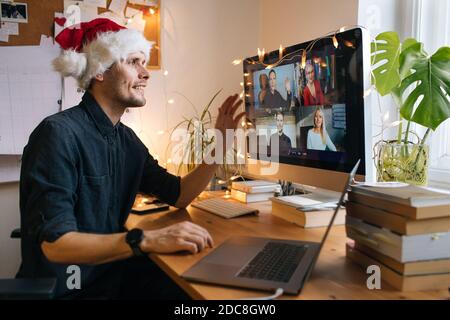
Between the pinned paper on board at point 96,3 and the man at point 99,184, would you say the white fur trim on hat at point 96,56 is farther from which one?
the pinned paper on board at point 96,3

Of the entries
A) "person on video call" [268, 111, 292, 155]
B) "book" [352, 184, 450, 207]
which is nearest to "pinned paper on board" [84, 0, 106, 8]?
"person on video call" [268, 111, 292, 155]

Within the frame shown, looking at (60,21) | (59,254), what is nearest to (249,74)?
(60,21)

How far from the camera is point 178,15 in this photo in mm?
2240

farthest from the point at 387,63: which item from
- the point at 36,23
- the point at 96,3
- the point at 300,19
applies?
the point at 36,23

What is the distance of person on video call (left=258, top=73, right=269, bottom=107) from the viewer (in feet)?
5.42

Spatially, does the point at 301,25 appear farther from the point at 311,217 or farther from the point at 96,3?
the point at 311,217

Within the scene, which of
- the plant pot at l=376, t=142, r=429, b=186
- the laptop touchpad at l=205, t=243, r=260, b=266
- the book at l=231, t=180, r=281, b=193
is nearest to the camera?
the laptop touchpad at l=205, t=243, r=260, b=266

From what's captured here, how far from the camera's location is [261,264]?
91 cm

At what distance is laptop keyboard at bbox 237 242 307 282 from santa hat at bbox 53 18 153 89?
91 centimetres

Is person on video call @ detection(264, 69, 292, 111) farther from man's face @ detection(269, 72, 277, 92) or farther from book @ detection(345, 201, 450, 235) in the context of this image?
book @ detection(345, 201, 450, 235)

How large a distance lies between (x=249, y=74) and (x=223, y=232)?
2.68 feet

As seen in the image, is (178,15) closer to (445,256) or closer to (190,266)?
Answer: (190,266)

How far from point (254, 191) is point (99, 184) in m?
0.65

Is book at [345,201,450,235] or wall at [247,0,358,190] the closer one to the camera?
book at [345,201,450,235]
